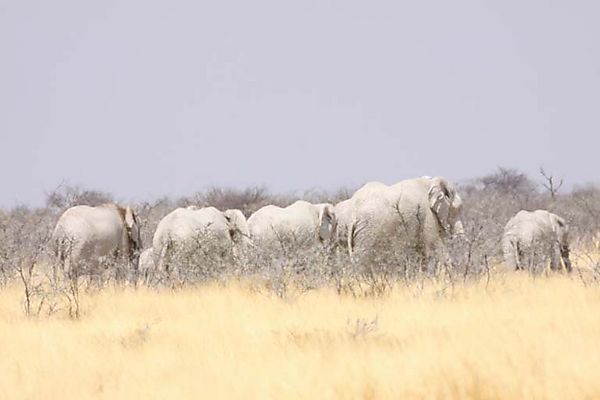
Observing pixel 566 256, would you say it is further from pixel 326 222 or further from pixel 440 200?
pixel 440 200

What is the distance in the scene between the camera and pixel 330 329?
732 cm

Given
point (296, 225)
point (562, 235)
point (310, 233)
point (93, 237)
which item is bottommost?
point (562, 235)

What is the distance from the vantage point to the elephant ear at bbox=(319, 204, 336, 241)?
55.2 ft

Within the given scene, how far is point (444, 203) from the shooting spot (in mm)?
11641

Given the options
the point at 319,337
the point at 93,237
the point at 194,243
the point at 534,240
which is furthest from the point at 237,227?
the point at 319,337

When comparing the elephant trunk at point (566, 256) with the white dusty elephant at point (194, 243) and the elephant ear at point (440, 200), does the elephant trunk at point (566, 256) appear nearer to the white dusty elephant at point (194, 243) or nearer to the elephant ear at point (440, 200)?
the elephant ear at point (440, 200)

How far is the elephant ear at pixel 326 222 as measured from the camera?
1681 cm

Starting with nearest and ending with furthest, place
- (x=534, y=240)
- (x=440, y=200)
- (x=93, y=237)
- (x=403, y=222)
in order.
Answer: (x=403, y=222)
(x=440, y=200)
(x=93, y=237)
(x=534, y=240)

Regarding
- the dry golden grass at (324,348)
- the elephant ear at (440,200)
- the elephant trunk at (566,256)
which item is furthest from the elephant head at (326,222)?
the dry golden grass at (324,348)

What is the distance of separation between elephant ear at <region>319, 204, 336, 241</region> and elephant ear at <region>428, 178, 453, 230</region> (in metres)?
5.17

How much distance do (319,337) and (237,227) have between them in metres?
8.61

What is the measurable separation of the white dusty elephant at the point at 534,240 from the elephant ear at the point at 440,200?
140 inches

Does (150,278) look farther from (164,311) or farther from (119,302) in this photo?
(164,311)

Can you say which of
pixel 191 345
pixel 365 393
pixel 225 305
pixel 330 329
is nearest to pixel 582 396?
pixel 365 393
